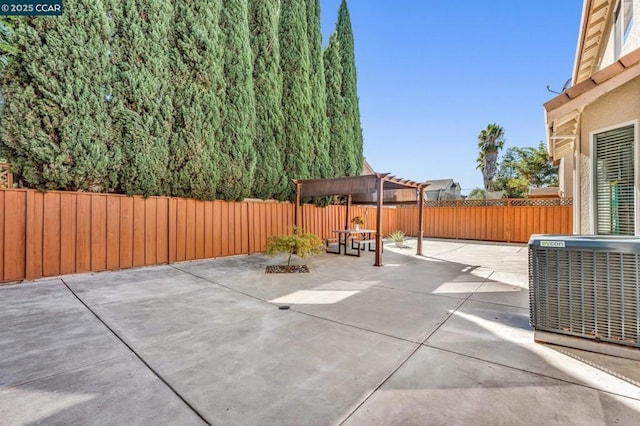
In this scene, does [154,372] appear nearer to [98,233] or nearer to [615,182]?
[98,233]

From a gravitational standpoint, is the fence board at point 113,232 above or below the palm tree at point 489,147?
below

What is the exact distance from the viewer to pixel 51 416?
5.36 ft

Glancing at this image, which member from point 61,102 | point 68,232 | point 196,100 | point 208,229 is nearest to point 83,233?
point 68,232

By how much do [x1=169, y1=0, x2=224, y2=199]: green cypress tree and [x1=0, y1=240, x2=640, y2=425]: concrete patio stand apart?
373 cm

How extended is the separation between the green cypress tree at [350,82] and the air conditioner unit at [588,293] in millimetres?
10917

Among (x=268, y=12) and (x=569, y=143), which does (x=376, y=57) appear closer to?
(x=268, y=12)

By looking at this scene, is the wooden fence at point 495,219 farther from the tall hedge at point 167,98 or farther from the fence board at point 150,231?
the fence board at point 150,231

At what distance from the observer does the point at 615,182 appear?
3.88 metres

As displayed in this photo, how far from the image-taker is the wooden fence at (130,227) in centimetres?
518

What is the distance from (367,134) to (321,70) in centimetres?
436

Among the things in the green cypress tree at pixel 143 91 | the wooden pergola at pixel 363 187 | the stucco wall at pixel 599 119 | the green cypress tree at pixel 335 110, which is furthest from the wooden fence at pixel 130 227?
the stucco wall at pixel 599 119

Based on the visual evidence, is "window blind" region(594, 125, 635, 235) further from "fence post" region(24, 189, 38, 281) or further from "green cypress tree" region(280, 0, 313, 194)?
"fence post" region(24, 189, 38, 281)

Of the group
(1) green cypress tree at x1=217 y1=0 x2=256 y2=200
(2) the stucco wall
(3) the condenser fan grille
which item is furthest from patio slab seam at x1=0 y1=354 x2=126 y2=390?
(1) green cypress tree at x1=217 y1=0 x2=256 y2=200

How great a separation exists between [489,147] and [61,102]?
27.5 m
